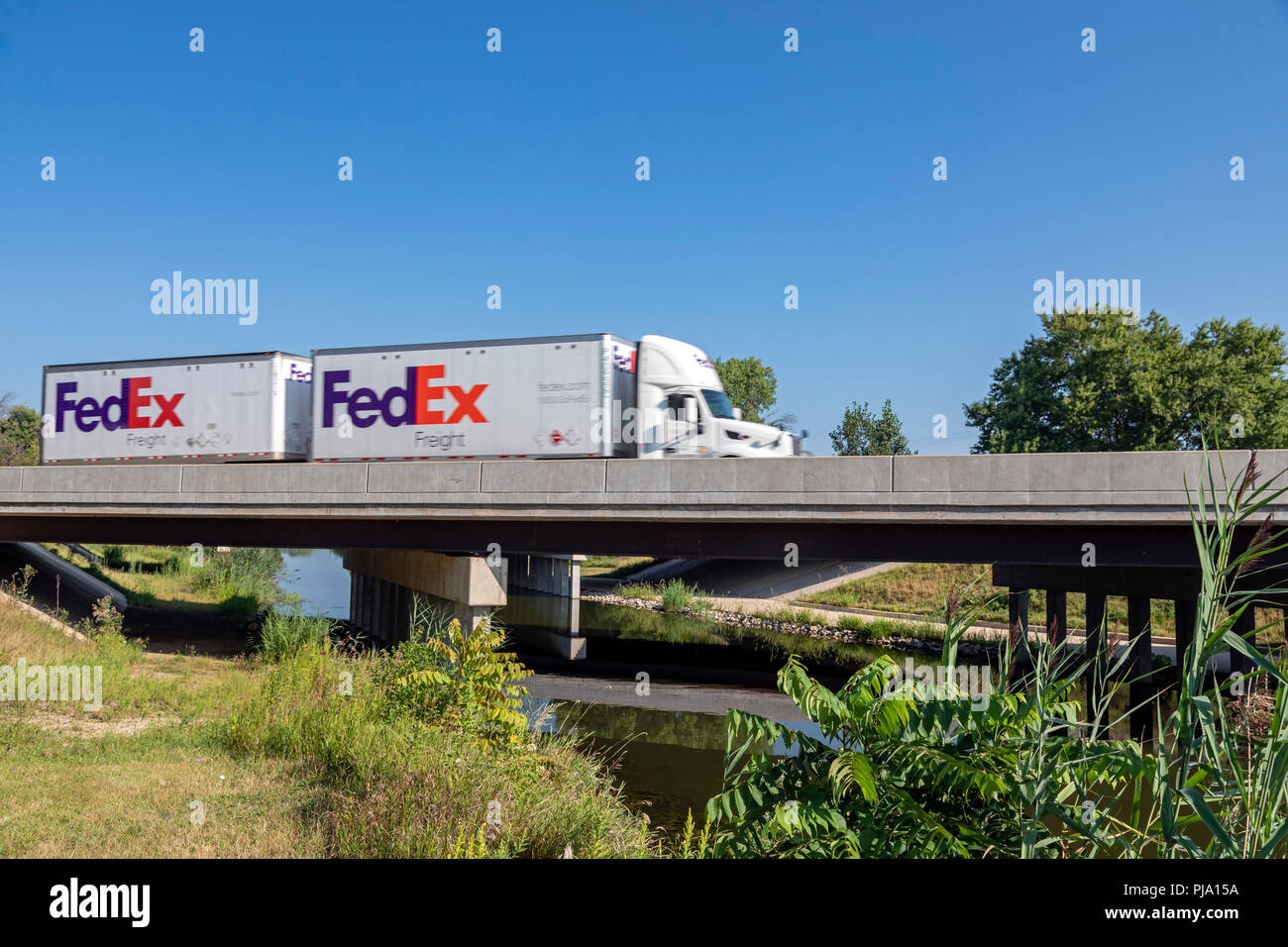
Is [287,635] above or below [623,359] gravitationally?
below

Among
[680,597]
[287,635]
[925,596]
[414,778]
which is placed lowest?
[680,597]

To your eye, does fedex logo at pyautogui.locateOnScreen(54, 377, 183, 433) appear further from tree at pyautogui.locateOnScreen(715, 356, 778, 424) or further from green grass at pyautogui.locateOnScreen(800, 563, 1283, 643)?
tree at pyautogui.locateOnScreen(715, 356, 778, 424)

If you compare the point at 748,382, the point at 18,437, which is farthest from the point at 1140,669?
the point at 18,437

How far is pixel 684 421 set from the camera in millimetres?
21453

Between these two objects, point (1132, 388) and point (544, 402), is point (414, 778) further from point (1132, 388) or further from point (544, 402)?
point (1132, 388)

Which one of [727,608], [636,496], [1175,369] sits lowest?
[727,608]

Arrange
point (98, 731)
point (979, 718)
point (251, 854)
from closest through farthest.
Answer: point (979, 718), point (251, 854), point (98, 731)

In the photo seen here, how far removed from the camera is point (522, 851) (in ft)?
25.3

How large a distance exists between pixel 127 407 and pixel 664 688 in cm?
1789

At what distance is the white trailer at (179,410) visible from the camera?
79.3ft

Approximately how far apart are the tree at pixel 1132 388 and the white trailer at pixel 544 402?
108ft
